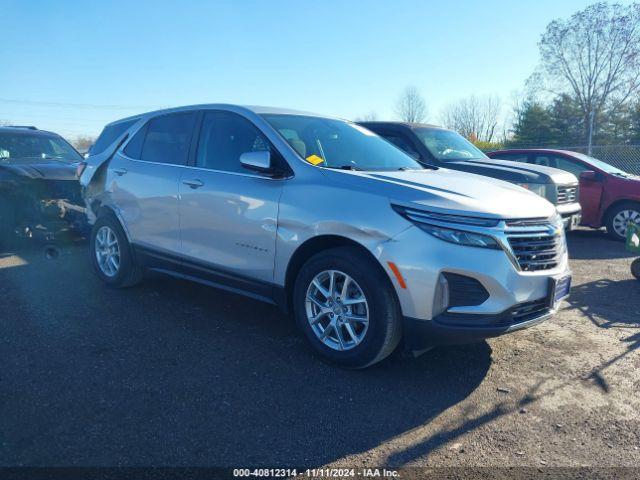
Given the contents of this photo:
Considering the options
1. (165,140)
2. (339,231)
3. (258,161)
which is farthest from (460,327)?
(165,140)

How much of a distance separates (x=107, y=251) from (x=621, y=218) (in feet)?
28.1

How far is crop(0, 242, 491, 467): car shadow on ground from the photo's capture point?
2682 mm

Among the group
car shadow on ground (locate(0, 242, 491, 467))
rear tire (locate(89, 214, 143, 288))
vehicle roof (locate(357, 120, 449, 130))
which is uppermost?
vehicle roof (locate(357, 120, 449, 130))

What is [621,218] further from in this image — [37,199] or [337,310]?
[37,199]

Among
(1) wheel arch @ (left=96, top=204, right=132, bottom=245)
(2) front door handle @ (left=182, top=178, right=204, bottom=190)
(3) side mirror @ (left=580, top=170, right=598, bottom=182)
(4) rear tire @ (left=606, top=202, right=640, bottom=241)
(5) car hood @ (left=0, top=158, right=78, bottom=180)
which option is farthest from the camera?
(3) side mirror @ (left=580, top=170, right=598, bottom=182)

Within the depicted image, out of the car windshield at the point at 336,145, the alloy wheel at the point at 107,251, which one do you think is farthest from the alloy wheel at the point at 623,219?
the alloy wheel at the point at 107,251

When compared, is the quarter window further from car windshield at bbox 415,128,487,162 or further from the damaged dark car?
the damaged dark car

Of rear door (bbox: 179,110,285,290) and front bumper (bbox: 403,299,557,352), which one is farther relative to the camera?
rear door (bbox: 179,110,285,290)

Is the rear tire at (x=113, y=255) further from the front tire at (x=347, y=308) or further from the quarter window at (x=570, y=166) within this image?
the quarter window at (x=570, y=166)

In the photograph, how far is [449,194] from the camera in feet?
11.2

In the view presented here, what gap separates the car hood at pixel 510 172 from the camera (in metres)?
7.70

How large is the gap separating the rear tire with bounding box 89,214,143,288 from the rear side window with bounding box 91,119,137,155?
0.93 m

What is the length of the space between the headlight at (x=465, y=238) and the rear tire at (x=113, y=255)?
341 centimetres

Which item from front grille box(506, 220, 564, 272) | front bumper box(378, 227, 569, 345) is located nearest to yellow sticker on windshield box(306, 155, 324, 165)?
front bumper box(378, 227, 569, 345)
